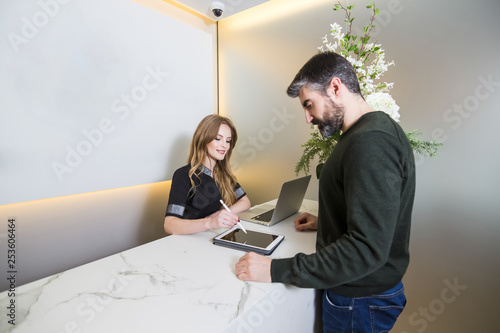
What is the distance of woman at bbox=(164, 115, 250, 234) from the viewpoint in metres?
1.68

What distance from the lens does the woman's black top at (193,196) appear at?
5.14 feet

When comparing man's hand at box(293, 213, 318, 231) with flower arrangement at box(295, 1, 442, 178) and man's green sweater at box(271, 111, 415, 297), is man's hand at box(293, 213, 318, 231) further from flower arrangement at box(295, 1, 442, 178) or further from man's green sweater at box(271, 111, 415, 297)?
man's green sweater at box(271, 111, 415, 297)

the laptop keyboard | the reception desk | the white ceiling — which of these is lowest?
the laptop keyboard

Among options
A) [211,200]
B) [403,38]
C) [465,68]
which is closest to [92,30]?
[211,200]

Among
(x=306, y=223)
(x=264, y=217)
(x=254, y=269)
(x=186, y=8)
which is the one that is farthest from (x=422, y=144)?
(x=186, y=8)

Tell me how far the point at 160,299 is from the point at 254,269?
0.31m

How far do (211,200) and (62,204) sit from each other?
977 millimetres

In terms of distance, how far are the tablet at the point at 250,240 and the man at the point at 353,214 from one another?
0.19 m

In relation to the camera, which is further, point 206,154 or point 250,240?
point 206,154

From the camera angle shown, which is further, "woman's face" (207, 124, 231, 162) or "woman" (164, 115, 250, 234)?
"woman's face" (207, 124, 231, 162)

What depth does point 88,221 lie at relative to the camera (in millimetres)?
1849

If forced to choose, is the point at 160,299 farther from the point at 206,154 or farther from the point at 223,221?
the point at 206,154

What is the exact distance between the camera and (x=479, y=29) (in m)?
1.45

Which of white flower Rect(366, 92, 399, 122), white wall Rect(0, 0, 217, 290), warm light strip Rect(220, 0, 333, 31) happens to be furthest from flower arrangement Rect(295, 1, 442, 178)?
white wall Rect(0, 0, 217, 290)
